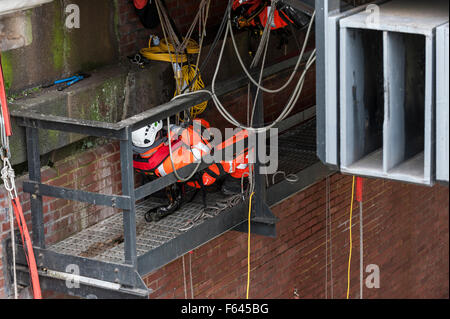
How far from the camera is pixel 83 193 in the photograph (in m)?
6.62

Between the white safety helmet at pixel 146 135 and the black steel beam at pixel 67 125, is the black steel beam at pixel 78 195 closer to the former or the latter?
the black steel beam at pixel 67 125

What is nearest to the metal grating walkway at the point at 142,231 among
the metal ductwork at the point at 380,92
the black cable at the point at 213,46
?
the black cable at the point at 213,46

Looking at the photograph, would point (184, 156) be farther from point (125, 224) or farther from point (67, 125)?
point (67, 125)

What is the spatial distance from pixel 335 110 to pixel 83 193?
1837 mm

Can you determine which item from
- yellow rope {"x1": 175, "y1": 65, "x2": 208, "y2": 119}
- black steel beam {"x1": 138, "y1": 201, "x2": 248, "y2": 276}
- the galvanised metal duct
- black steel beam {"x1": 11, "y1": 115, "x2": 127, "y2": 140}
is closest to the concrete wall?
black steel beam {"x1": 11, "y1": 115, "x2": 127, "y2": 140}

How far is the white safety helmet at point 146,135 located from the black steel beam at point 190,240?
0.72 m

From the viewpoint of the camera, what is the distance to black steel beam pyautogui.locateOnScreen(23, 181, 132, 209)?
648cm

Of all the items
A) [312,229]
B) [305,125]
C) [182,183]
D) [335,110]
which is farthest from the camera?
[312,229]

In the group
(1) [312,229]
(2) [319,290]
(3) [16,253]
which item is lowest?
(2) [319,290]

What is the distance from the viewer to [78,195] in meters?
6.64

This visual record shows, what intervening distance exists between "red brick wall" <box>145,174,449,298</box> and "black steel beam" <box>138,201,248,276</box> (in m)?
0.89

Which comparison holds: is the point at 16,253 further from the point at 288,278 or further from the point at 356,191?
the point at 356,191

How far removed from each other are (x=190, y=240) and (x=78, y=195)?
3.39 ft

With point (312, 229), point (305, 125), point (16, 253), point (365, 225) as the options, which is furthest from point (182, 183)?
point (365, 225)
